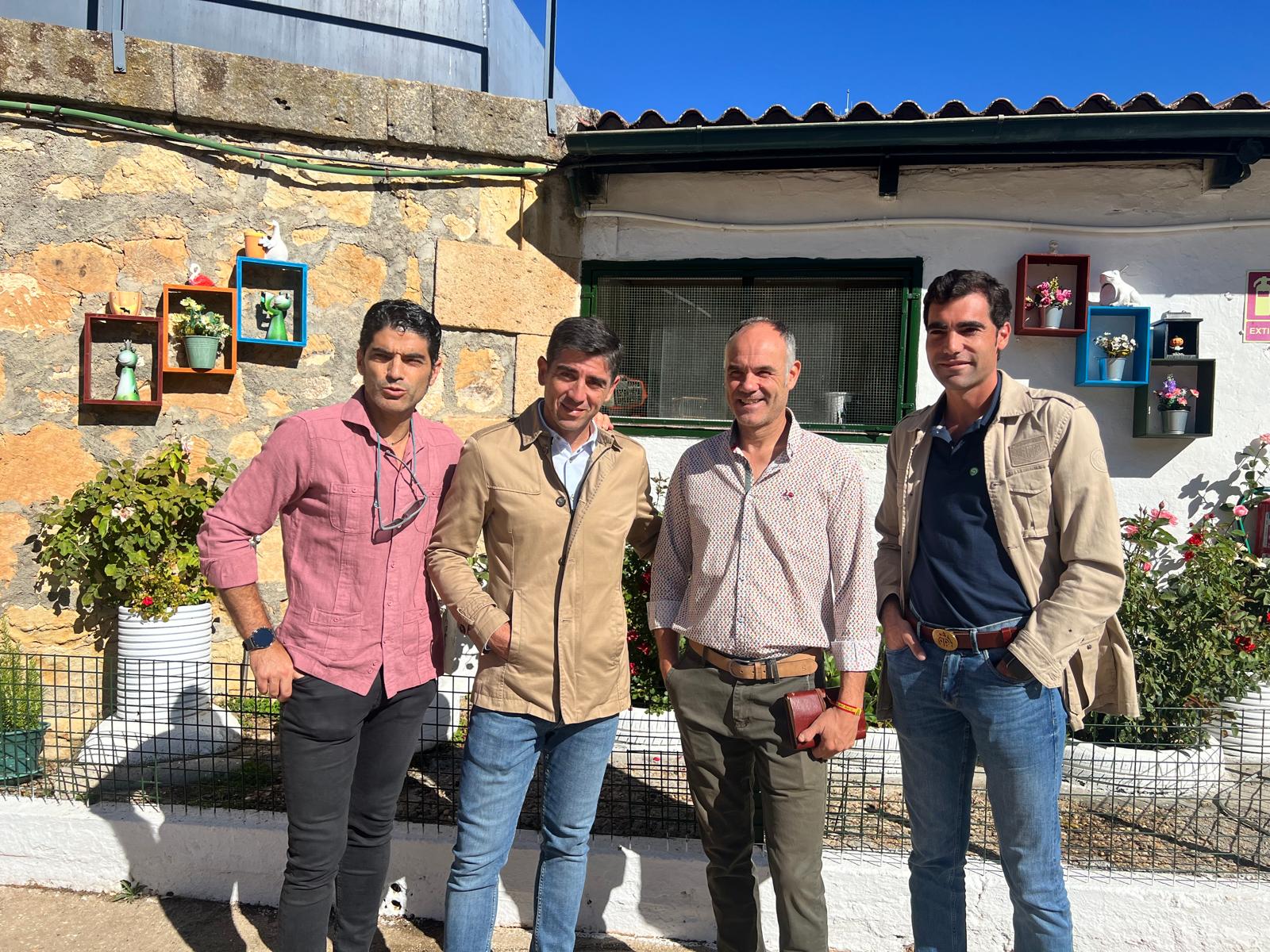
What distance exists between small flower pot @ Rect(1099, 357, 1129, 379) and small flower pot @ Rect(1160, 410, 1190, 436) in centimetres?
30

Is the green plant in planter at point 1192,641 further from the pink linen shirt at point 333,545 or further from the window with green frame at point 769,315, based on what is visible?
the pink linen shirt at point 333,545

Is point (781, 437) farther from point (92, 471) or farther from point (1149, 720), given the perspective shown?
point (92, 471)

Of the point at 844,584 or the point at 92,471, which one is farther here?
the point at 92,471

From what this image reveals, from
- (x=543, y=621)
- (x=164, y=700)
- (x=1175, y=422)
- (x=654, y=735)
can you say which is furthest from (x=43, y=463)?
(x=1175, y=422)

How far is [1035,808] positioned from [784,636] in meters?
0.71

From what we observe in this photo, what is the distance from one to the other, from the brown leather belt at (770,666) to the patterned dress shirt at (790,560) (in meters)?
0.02

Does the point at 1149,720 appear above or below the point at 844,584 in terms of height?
below

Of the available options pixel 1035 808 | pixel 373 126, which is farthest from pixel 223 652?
pixel 1035 808

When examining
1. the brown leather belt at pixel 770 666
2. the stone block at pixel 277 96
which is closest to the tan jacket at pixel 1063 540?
the brown leather belt at pixel 770 666

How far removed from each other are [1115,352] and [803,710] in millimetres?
3318

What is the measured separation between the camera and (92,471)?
165 inches

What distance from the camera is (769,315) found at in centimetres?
491

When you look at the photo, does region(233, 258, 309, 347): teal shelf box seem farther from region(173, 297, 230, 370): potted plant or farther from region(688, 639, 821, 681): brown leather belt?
region(688, 639, 821, 681): brown leather belt

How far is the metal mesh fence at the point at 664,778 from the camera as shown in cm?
304
